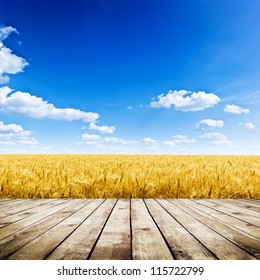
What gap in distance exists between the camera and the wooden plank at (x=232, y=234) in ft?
7.79

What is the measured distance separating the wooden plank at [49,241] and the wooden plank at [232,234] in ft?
4.16

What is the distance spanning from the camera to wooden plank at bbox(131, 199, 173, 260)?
85.5 inches

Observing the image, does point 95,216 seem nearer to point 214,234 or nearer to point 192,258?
point 214,234

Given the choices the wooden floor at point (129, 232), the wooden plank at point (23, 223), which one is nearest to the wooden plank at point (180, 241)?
the wooden floor at point (129, 232)

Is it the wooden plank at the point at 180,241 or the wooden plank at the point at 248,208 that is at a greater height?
the wooden plank at the point at 248,208

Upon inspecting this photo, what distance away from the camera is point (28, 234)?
2.71 meters

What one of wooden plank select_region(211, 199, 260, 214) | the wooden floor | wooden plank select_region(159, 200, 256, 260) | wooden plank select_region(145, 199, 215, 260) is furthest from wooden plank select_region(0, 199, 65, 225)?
wooden plank select_region(211, 199, 260, 214)

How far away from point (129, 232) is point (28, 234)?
87cm

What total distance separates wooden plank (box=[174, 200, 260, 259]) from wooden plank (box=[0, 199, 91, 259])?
1489mm

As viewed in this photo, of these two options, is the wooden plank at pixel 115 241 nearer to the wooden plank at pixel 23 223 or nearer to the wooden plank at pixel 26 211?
the wooden plank at pixel 23 223

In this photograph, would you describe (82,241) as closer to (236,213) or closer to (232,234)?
(232,234)

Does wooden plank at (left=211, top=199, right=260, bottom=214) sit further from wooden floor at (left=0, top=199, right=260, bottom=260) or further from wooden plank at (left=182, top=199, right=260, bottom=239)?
wooden plank at (left=182, top=199, right=260, bottom=239)

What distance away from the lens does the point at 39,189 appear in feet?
18.3

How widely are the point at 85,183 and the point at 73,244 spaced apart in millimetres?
3249
